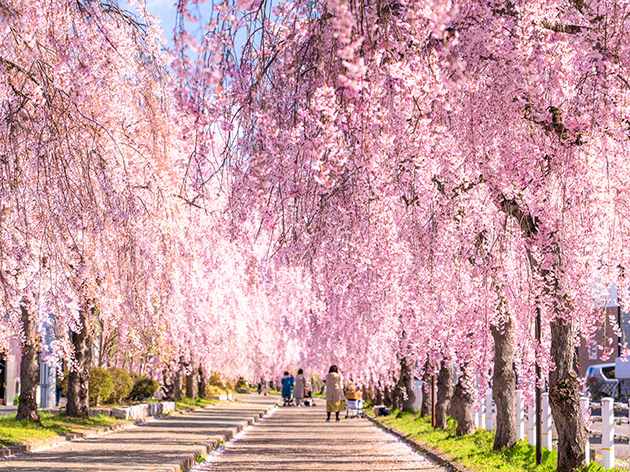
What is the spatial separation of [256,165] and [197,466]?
9970mm

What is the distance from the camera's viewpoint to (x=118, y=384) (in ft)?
110

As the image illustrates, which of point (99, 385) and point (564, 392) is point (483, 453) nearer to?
point (564, 392)

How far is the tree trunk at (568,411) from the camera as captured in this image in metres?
12.1

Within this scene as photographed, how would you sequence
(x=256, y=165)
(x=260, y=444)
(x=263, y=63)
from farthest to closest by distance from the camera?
(x=260, y=444) < (x=263, y=63) < (x=256, y=165)

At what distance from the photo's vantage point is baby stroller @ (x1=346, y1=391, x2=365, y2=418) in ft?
128

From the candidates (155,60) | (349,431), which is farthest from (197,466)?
(349,431)

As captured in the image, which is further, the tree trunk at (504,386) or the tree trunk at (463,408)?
the tree trunk at (463,408)

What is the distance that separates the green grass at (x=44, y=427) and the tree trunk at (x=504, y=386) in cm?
929

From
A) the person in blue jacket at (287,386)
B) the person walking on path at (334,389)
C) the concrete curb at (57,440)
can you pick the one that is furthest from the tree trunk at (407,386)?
the person in blue jacket at (287,386)

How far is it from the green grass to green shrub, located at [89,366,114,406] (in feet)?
8.55

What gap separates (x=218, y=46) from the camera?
6387 mm

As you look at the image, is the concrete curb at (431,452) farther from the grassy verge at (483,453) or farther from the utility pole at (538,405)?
the utility pole at (538,405)

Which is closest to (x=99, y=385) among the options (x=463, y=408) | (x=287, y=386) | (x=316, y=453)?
(x=316, y=453)

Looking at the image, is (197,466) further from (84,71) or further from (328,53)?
(328,53)
